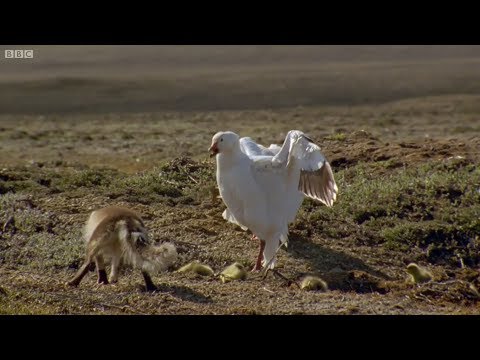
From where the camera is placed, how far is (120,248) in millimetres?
10016

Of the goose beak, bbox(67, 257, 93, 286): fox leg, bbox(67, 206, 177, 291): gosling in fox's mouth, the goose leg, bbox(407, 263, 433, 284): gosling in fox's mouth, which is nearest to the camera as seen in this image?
bbox(67, 206, 177, 291): gosling in fox's mouth

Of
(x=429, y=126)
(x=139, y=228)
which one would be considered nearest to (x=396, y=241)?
(x=139, y=228)

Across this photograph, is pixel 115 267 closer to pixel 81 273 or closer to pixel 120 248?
pixel 120 248

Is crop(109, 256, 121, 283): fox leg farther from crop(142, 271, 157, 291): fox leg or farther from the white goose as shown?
the white goose

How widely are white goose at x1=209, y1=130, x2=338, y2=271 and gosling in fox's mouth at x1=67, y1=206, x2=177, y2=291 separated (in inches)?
55.4

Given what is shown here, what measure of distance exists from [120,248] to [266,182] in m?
2.15

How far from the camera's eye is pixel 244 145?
39.4ft

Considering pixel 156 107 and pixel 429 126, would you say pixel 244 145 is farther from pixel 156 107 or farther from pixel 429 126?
pixel 156 107

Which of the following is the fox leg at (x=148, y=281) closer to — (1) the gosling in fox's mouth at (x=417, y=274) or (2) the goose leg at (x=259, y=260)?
(2) the goose leg at (x=259, y=260)

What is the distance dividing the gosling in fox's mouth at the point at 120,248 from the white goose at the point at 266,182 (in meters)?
1.41

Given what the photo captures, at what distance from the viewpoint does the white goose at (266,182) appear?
A: 1089 cm

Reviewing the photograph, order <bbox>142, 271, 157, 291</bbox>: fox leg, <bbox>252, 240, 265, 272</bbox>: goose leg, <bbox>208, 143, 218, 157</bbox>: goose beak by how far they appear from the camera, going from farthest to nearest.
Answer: <bbox>208, 143, 218, 157</bbox>: goose beak → <bbox>252, 240, 265, 272</bbox>: goose leg → <bbox>142, 271, 157, 291</bbox>: fox leg

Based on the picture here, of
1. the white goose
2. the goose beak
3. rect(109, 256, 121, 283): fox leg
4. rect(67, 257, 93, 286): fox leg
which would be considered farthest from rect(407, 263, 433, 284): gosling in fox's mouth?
rect(67, 257, 93, 286): fox leg

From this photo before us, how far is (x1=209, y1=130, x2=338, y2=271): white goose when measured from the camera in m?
10.9
